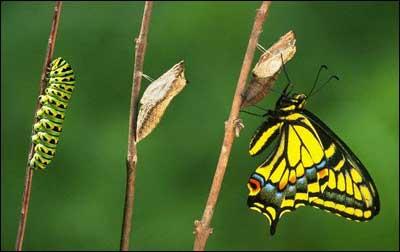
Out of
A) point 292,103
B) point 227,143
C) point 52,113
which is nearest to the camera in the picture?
point 227,143

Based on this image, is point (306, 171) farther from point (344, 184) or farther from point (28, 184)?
point (28, 184)

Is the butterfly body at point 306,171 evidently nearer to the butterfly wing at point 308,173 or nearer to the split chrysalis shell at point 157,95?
the butterfly wing at point 308,173

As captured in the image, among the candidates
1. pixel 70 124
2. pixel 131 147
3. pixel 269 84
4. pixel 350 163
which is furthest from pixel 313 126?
pixel 70 124

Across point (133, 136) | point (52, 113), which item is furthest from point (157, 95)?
point (52, 113)

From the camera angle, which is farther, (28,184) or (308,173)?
(308,173)

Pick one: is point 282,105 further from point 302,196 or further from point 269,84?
point 269,84
